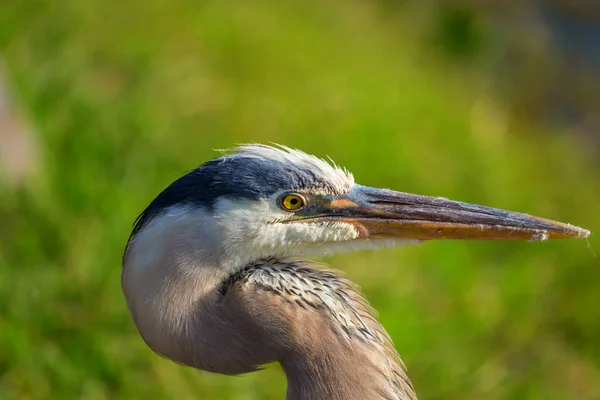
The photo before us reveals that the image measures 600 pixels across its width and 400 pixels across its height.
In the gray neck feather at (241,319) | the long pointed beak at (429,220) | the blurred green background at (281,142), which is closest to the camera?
the gray neck feather at (241,319)

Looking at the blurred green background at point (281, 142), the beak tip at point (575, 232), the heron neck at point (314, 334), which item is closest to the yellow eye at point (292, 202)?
the heron neck at point (314, 334)

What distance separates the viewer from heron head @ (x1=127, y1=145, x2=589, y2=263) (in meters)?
1.61

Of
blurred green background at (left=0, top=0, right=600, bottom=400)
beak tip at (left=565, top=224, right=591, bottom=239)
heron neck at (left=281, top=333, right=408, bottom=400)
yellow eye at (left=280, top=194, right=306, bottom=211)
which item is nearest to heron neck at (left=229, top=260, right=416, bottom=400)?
heron neck at (left=281, top=333, right=408, bottom=400)

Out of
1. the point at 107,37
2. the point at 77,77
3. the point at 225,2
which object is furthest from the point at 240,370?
the point at 225,2

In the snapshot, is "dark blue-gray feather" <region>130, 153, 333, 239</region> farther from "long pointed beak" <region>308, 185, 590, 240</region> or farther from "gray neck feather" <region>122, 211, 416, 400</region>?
"long pointed beak" <region>308, 185, 590, 240</region>

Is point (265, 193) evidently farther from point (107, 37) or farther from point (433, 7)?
point (433, 7)

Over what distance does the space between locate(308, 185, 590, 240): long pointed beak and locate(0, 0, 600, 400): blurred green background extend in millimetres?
1493

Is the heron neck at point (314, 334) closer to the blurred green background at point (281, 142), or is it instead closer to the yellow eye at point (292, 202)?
the yellow eye at point (292, 202)

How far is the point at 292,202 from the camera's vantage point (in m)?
1.68

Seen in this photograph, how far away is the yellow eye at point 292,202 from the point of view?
1665mm

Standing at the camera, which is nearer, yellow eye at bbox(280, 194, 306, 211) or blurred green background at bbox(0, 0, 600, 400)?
yellow eye at bbox(280, 194, 306, 211)

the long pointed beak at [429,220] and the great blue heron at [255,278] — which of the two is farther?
the long pointed beak at [429,220]

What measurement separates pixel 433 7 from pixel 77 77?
15.1 ft

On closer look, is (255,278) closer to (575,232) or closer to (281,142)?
(575,232)
